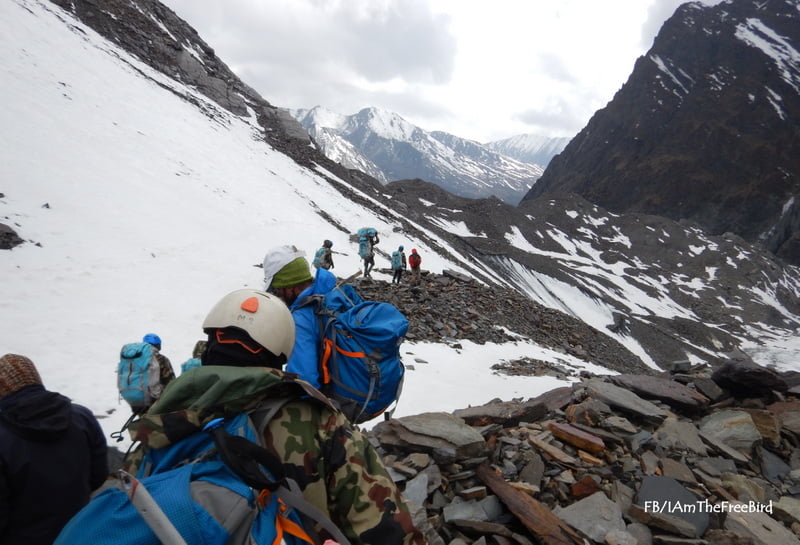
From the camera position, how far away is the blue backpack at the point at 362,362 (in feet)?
9.43

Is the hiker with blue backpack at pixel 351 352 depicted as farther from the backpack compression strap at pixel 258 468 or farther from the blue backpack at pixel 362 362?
the backpack compression strap at pixel 258 468

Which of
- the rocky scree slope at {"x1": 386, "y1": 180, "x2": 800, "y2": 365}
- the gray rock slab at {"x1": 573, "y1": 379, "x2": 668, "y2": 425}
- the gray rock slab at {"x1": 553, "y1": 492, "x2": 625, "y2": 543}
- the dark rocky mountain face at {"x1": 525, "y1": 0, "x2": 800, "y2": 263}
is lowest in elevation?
the gray rock slab at {"x1": 553, "y1": 492, "x2": 625, "y2": 543}

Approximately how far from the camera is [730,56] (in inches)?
5266

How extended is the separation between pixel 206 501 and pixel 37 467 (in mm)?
2237

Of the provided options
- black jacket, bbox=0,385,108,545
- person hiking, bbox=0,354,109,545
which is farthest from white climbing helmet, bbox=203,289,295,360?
black jacket, bbox=0,385,108,545

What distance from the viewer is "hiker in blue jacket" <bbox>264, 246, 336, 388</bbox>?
290cm

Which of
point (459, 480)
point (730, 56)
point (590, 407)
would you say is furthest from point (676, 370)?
point (730, 56)

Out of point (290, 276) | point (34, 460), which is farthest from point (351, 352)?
point (34, 460)

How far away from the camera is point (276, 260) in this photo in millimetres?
3566

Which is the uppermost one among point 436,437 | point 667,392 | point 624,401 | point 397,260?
point 667,392

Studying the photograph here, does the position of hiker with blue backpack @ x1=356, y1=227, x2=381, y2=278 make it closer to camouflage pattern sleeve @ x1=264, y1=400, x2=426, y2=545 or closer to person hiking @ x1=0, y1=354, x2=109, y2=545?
person hiking @ x1=0, y1=354, x2=109, y2=545

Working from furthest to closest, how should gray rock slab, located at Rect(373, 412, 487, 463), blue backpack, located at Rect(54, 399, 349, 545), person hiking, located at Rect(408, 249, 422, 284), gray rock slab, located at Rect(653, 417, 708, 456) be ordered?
person hiking, located at Rect(408, 249, 422, 284) < gray rock slab, located at Rect(653, 417, 708, 456) < gray rock slab, located at Rect(373, 412, 487, 463) < blue backpack, located at Rect(54, 399, 349, 545)

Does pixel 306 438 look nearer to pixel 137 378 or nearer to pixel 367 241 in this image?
pixel 137 378

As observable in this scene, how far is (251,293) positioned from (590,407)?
562cm
